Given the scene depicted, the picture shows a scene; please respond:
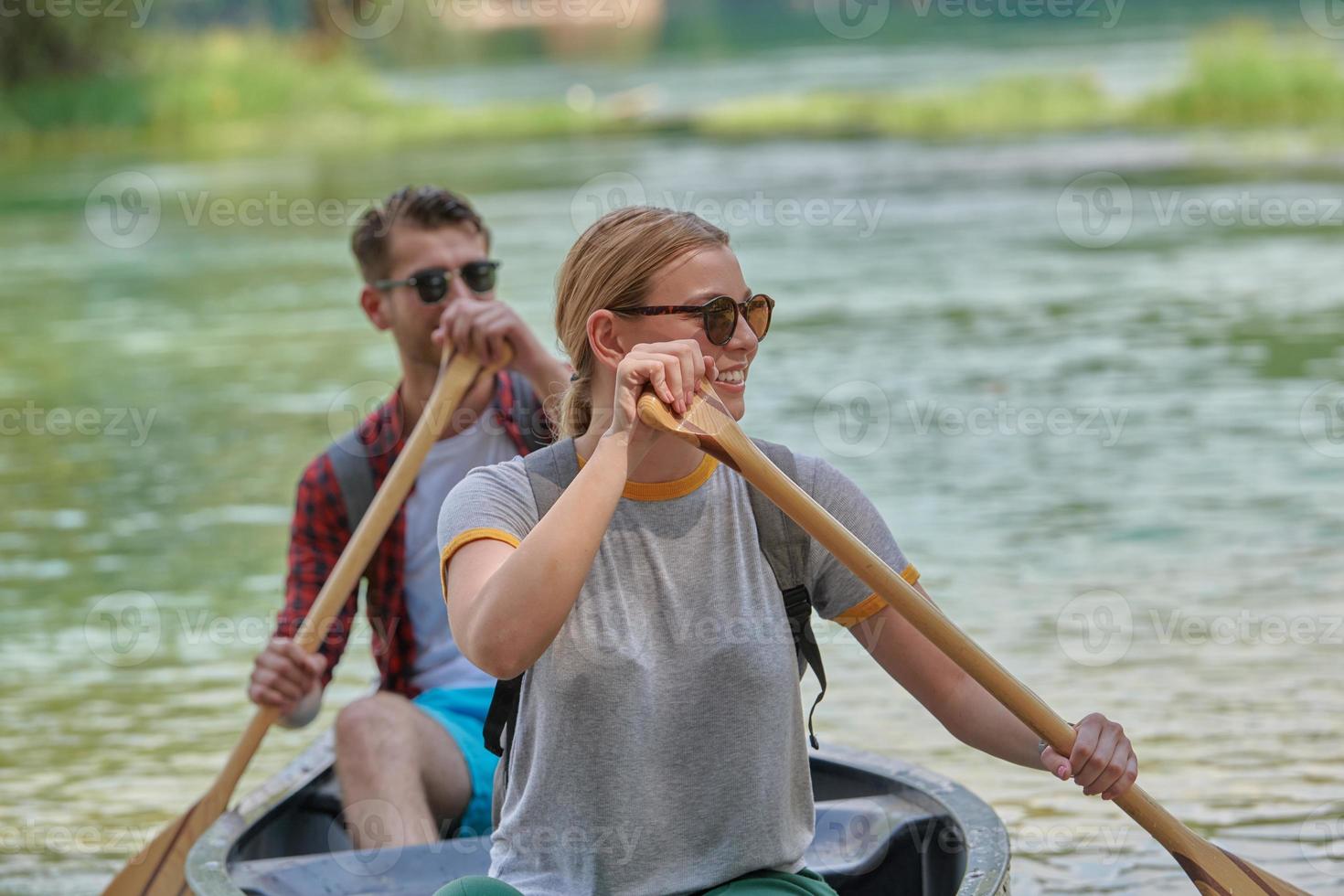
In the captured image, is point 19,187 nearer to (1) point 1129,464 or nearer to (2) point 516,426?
(1) point 1129,464

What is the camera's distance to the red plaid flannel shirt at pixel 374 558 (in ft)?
14.3

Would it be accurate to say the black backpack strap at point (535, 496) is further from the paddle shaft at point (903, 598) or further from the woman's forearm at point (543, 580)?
the paddle shaft at point (903, 598)

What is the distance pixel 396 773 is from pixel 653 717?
1212 millimetres

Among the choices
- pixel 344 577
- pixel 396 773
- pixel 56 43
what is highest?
pixel 56 43

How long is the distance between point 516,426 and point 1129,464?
5.34 m

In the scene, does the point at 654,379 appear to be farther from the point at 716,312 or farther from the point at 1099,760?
the point at 1099,760

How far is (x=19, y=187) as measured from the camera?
24.3 meters

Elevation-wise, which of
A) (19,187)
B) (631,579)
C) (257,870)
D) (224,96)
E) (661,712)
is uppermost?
(224,96)

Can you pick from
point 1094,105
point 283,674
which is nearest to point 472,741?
point 283,674

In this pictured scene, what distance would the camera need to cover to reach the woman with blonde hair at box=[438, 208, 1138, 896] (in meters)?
2.82

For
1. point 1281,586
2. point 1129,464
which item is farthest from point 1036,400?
point 1281,586

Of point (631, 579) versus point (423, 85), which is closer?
point (631, 579)

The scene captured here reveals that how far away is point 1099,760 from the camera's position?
2.98m

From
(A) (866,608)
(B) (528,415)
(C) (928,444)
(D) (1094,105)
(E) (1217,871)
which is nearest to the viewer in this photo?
(A) (866,608)
